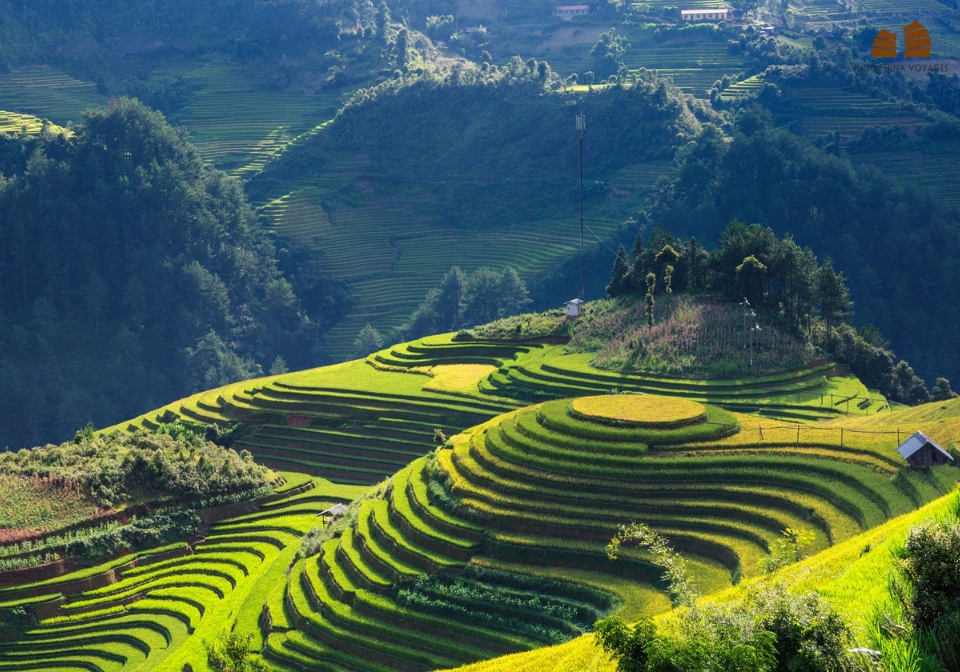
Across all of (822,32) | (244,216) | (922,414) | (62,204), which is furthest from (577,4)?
(922,414)

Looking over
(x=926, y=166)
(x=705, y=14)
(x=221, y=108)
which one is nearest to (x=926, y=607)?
(x=926, y=166)

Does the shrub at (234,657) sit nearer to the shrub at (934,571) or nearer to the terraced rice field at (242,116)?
the shrub at (934,571)

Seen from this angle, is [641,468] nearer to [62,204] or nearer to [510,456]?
[510,456]

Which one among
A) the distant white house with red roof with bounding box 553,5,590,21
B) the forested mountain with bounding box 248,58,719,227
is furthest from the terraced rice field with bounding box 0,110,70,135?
the distant white house with red roof with bounding box 553,5,590,21

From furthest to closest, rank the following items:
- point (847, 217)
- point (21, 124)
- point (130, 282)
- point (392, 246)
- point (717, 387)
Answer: point (21, 124), point (392, 246), point (130, 282), point (847, 217), point (717, 387)

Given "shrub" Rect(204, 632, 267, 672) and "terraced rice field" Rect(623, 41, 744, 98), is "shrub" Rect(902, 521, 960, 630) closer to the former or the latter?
"shrub" Rect(204, 632, 267, 672)

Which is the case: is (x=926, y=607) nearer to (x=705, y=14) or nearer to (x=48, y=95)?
(x=705, y=14)
